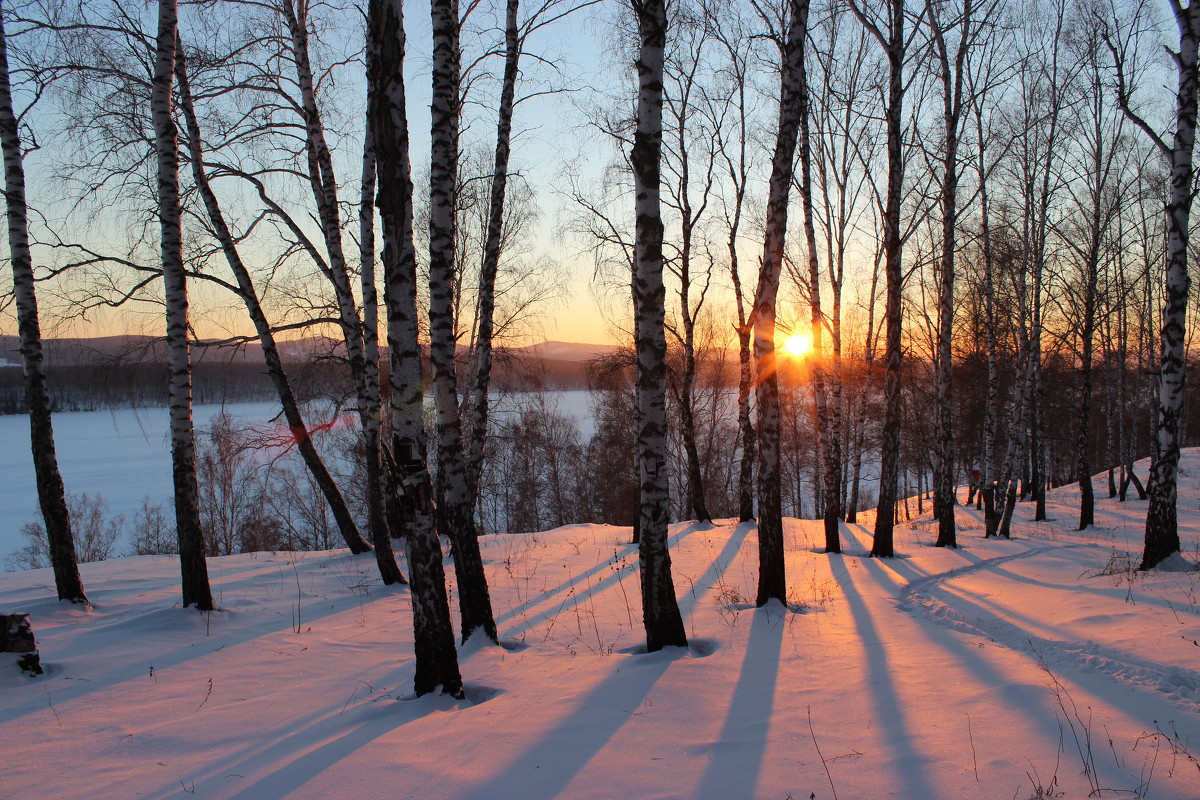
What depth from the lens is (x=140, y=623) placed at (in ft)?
21.9

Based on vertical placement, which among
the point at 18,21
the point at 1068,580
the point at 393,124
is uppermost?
the point at 18,21

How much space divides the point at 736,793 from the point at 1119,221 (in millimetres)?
22760

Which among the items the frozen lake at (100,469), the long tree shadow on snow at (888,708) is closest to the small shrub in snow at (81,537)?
the frozen lake at (100,469)

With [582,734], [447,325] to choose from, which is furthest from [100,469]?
[582,734]

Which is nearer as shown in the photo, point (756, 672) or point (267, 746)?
point (267, 746)

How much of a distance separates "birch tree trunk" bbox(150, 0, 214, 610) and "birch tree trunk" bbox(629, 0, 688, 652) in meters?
5.38

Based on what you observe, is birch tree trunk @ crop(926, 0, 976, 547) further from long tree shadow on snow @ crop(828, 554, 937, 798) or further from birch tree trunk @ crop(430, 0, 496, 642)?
birch tree trunk @ crop(430, 0, 496, 642)

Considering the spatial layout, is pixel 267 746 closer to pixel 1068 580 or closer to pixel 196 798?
pixel 196 798

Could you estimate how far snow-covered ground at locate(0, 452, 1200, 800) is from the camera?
324 centimetres

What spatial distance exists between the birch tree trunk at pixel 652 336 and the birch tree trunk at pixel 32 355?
6781 millimetres

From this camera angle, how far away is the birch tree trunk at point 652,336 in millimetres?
5184

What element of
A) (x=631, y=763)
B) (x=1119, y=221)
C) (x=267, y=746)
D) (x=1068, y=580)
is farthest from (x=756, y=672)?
(x=1119, y=221)

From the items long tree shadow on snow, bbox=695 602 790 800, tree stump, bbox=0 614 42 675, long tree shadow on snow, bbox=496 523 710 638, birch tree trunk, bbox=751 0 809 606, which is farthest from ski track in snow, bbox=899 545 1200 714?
tree stump, bbox=0 614 42 675

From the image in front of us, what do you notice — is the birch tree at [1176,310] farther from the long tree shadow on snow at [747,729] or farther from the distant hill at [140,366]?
the distant hill at [140,366]
